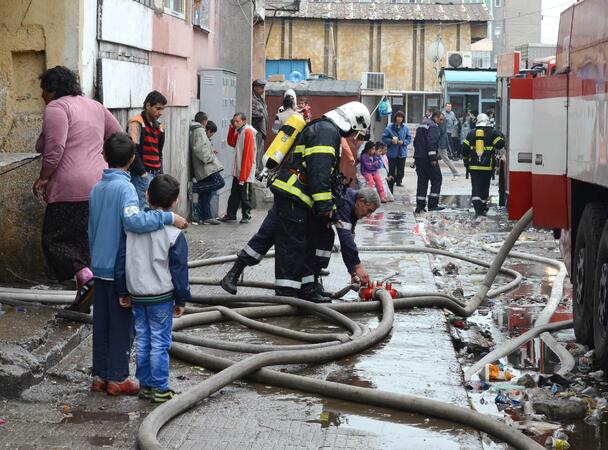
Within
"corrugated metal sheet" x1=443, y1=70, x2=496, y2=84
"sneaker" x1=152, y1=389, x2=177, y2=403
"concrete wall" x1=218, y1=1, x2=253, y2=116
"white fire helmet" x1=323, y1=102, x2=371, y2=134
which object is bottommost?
"sneaker" x1=152, y1=389, x2=177, y2=403

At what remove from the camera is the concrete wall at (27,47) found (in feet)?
34.0

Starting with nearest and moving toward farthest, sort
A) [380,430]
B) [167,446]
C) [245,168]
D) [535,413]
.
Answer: [167,446], [380,430], [535,413], [245,168]

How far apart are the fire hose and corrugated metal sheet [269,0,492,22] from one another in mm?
49977

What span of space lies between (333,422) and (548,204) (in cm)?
454

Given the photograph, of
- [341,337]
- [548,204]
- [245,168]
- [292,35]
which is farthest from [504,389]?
[292,35]

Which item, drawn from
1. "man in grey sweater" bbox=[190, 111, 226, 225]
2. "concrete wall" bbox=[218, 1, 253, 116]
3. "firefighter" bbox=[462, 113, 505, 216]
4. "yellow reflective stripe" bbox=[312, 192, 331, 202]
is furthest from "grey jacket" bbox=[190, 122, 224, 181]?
"yellow reflective stripe" bbox=[312, 192, 331, 202]

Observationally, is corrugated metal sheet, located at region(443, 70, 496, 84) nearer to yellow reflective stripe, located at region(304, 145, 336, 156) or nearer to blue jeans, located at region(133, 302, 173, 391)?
yellow reflective stripe, located at region(304, 145, 336, 156)

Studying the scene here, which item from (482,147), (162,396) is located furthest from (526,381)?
(482,147)

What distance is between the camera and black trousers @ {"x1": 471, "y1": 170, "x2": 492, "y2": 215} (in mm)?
21391

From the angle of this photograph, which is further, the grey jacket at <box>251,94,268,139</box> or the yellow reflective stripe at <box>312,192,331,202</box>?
the grey jacket at <box>251,94,268,139</box>

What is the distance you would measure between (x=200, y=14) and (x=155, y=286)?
41.8ft

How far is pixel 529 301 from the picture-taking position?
40.1 ft

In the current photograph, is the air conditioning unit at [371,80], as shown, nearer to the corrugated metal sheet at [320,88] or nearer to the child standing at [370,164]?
the corrugated metal sheet at [320,88]

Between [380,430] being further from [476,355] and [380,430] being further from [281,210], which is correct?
[281,210]
